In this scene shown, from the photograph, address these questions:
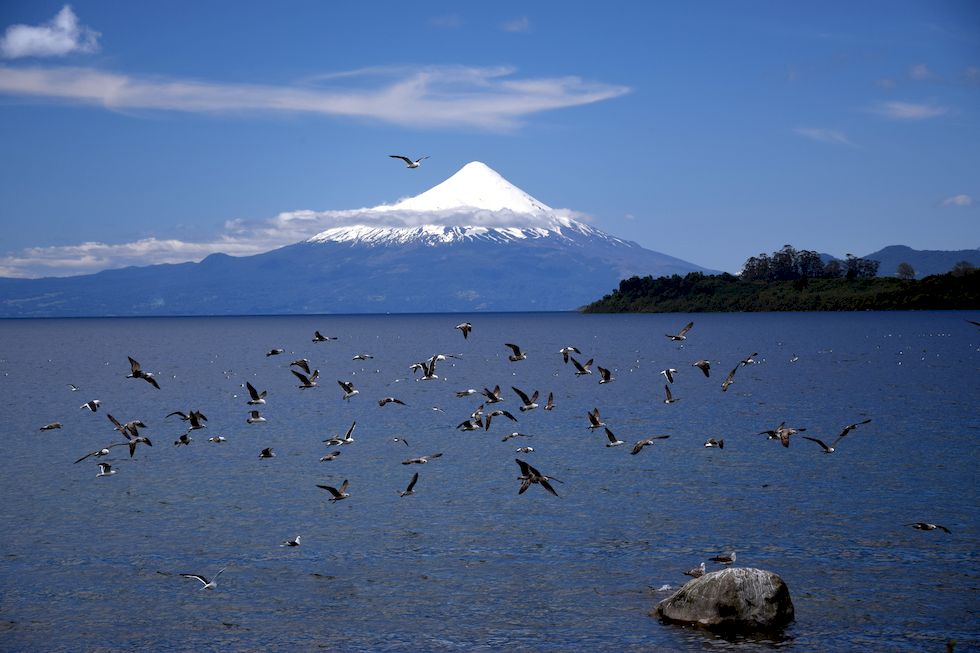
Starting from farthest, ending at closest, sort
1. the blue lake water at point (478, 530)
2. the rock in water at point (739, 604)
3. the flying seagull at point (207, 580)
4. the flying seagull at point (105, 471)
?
the flying seagull at point (105, 471) < the flying seagull at point (207, 580) < the blue lake water at point (478, 530) < the rock in water at point (739, 604)

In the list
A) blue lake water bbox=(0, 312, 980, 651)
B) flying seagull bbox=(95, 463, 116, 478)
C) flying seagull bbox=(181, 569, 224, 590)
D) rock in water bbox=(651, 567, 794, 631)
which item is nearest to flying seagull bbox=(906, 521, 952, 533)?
blue lake water bbox=(0, 312, 980, 651)

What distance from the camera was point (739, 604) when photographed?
26000 mm

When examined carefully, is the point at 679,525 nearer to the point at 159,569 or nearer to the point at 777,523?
the point at 777,523

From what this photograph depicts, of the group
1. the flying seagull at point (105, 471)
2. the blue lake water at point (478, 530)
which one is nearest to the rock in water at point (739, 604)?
the blue lake water at point (478, 530)

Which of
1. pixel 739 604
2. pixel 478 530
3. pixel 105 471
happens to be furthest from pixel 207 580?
pixel 739 604

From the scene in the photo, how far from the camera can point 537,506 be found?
3916 cm

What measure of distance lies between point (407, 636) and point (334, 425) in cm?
3889

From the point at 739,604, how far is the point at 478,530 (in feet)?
37.9

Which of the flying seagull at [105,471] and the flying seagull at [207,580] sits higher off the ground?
the flying seagull at [105,471]

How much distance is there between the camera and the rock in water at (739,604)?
25922mm

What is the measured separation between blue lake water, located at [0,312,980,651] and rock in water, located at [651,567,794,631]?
1.66 ft

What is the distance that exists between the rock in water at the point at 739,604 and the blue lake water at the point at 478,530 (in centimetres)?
51

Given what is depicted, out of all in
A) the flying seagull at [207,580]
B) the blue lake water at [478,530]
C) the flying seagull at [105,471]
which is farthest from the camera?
the flying seagull at [105,471]

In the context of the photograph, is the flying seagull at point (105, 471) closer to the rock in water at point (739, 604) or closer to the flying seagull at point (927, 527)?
the rock in water at point (739, 604)
